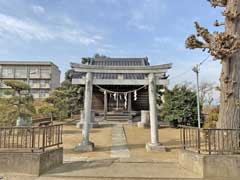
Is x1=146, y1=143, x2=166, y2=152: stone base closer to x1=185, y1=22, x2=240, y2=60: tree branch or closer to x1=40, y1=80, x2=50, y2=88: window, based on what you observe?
x1=185, y1=22, x2=240, y2=60: tree branch

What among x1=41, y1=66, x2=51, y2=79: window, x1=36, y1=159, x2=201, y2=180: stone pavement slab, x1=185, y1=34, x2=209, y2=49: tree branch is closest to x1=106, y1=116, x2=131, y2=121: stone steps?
x1=36, y1=159, x2=201, y2=180: stone pavement slab

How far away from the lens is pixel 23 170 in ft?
15.9

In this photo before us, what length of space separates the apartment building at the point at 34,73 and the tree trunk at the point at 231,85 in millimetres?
35014

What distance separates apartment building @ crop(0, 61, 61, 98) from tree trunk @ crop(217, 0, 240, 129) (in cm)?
3501

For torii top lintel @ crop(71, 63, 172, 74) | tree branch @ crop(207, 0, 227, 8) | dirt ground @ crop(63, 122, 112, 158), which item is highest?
tree branch @ crop(207, 0, 227, 8)

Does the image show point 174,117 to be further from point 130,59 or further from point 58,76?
point 58,76

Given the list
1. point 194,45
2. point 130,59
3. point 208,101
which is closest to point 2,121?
point 194,45

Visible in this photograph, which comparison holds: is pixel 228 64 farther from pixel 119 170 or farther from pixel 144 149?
pixel 144 149

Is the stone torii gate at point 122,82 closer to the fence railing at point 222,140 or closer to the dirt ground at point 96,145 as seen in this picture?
the dirt ground at point 96,145

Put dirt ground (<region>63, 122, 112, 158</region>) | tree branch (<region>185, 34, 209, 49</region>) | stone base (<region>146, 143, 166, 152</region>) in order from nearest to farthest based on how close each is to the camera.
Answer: tree branch (<region>185, 34, 209, 49</region>) < dirt ground (<region>63, 122, 112, 158</region>) < stone base (<region>146, 143, 166, 152</region>)

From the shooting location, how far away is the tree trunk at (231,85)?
17.9ft

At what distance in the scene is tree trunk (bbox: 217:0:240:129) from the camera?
545cm

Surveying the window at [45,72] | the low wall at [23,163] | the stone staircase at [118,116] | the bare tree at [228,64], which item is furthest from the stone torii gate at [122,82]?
the window at [45,72]

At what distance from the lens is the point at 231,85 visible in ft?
18.0
